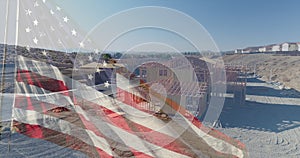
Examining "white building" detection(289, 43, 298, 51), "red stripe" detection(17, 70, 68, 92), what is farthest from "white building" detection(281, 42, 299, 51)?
"red stripe" detection(17, 70, 68, 92)

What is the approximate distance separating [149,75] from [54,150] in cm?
243

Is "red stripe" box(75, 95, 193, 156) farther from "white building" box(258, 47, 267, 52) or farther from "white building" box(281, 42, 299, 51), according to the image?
"white building" box(281, 42, 299, 51)

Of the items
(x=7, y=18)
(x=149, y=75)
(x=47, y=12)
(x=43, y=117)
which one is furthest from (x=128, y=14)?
(x=149, y=75)

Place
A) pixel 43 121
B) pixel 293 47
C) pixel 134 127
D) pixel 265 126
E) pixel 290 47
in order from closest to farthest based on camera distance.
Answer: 1. pixel 134 127
2. pixel 43 121
3. pixel 265 126
4. pixel 293 47
5. pixel 290 47

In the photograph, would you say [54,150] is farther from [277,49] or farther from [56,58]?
[277,49]

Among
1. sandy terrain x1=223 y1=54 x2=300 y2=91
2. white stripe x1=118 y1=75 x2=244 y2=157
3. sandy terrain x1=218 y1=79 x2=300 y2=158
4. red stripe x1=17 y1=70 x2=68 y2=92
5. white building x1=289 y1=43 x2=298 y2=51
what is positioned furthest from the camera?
white building x1=289 y1=43 x2=298 y2=51

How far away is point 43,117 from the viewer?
1556 millimetres

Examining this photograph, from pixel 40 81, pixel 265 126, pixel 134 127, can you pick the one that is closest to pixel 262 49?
pixel 265 126

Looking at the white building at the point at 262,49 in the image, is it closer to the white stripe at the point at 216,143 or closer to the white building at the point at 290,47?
the white building at the point at 290,47

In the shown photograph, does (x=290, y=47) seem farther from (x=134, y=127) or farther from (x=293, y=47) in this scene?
(x=134, y=127)
